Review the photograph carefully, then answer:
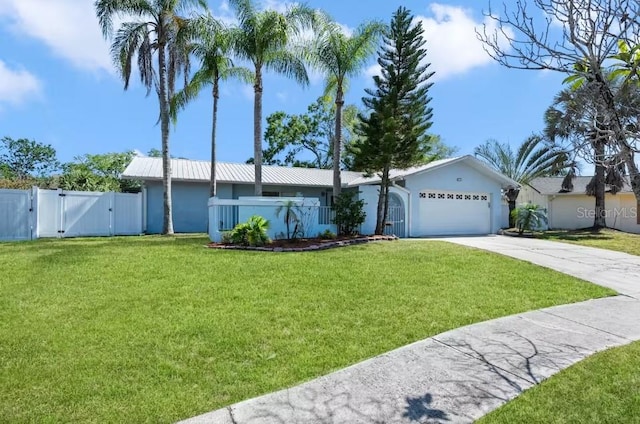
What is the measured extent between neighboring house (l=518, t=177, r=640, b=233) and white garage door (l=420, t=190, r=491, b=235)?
315 inches

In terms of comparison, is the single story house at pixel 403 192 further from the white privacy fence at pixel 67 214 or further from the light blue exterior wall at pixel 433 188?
the white privacy fence at pixel 67 214

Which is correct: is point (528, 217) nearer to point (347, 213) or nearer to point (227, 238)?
point (347, 213)

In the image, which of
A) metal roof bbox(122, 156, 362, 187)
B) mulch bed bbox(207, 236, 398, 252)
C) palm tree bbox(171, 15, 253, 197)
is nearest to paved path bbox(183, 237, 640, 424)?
mulch bed bbox(207, 236, 398, 252)

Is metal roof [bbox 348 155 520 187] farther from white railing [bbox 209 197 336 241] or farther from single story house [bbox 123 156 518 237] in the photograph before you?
white railing [bbox 209 197 336 241]

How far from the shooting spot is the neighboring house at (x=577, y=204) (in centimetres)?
2517

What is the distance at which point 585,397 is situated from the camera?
3658mm

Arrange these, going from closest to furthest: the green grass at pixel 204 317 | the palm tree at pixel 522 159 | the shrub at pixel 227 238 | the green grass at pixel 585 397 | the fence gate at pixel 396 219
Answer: the green grass at pixel 585 397 < the green grass at pixel 204 317 < the shrub at pixel 227 238 < the fence gate at pixel 396 219 < the palm tree at pixel 522 159

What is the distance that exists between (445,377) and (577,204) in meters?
27.4

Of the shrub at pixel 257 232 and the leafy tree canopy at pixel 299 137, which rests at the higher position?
the leafy tree canopy at pixel 299 137

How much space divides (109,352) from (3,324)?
196 centimetres

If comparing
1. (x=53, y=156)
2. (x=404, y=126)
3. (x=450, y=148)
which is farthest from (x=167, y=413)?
(x=53, y=156)

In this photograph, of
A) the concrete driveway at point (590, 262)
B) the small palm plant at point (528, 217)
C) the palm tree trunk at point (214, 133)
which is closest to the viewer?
the concrete driveway at point (590, 262)

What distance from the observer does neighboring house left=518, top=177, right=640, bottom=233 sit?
991 inches

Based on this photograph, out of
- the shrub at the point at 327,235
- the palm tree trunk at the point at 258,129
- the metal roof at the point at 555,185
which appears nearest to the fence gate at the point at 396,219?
the shrub at the point at 327,235
